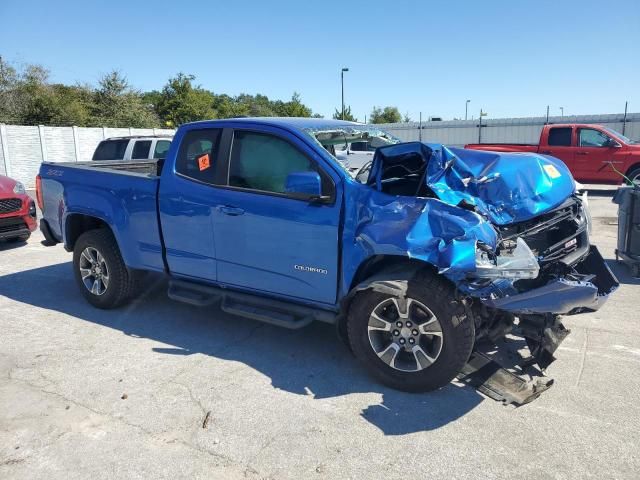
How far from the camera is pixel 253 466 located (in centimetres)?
275

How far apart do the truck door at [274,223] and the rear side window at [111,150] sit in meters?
8.64

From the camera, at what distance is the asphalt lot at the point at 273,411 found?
2752mm

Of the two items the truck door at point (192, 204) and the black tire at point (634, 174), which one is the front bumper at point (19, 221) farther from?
the black tire at point (634, 174)

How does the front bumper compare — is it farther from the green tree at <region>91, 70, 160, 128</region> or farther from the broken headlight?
the green tree at <region>91, 70, 160, 128</region>

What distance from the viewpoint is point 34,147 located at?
66.9 ft

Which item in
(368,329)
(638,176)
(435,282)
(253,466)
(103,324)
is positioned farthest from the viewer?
(638,176)

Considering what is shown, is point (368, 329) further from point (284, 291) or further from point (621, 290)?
point (621, 290)

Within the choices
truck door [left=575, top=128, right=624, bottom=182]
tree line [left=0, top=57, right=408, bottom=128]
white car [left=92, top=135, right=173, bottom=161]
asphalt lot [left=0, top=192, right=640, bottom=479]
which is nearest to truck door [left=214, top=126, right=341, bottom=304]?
asphalt lot [left=0, top=192, right=640, bottom=479]

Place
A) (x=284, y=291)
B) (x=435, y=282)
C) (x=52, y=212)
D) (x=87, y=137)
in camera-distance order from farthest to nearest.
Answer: (x=87, y=137)
(x=52, y=212)
(x=284, y=291)
(x=435, y=282)

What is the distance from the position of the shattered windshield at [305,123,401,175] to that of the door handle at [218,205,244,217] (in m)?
0.86

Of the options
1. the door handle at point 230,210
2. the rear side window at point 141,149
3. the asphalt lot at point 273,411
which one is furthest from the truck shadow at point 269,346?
the rear side window at point 141,149

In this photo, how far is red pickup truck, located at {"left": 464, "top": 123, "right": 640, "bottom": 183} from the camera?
13141mm

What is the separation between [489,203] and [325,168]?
1229mm

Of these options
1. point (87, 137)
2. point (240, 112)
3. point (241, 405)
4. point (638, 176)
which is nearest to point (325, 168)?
point (241, 405)
